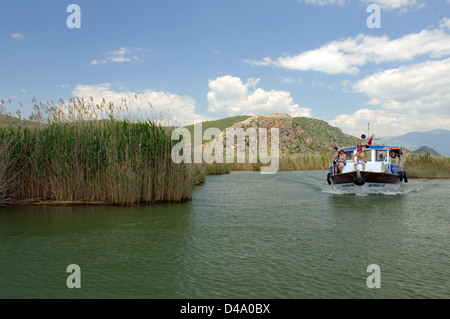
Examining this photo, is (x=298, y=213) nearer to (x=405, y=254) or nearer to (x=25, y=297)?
(x=405, y=254)

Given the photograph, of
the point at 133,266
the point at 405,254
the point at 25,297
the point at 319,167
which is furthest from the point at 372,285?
the point at 319,167

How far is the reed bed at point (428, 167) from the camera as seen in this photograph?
2680cm

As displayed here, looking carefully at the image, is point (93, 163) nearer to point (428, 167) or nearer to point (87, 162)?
point (87, 162)

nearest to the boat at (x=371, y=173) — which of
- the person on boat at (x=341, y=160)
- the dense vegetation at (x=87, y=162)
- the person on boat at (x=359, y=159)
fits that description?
the person on boat at (x=359, y=159)

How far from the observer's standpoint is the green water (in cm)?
516

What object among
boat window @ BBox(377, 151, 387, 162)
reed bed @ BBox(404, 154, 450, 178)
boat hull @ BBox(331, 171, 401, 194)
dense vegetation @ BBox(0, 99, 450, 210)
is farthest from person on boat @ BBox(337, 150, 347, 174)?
reed bed @ BBox(404, 154, 450, 178)

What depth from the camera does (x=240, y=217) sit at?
10.7 metres

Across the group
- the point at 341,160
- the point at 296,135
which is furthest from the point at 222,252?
the point at 296,135

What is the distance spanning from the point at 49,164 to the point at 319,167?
101 feet

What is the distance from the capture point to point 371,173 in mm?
17406

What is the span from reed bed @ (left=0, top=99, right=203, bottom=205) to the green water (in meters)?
0.80

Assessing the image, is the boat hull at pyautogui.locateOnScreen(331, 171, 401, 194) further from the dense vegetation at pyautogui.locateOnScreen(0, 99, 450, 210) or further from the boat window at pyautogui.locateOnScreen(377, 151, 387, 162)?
the dense vegetation at pyautogui.locateOnScreen(0, 99, 450, 210)

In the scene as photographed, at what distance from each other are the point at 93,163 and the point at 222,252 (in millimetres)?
7301

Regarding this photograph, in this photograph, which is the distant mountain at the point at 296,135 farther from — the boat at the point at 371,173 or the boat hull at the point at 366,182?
the boat hull at the point at 366,182
